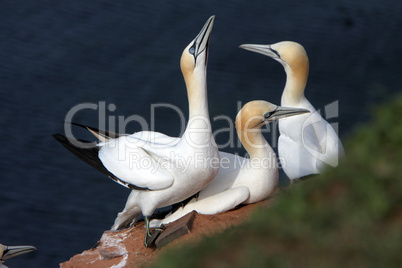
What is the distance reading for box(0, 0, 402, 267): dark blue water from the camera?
9.12 meters

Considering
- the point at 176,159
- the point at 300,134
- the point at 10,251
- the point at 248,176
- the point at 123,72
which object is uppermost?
the point at 123,72

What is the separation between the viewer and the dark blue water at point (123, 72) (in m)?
9.12

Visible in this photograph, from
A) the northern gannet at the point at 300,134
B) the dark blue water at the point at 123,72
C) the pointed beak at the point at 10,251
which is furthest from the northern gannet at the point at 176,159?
the dark blue water at the point at 123,72

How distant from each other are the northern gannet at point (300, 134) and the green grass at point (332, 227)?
2.54 metres

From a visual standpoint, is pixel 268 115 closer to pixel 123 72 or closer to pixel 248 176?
pixel 248 176

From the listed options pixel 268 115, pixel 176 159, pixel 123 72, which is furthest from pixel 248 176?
pixel 123 72

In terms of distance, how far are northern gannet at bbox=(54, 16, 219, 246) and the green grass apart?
233 centimetres

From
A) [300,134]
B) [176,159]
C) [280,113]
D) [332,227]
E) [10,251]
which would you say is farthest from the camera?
[10,251]

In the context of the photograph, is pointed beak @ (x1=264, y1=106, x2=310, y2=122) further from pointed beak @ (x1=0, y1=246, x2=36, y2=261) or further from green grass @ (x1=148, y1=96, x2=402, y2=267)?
pointed beak @ (x1=0, y1=246, x2=36, y2=261)

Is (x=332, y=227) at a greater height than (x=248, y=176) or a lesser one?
greater

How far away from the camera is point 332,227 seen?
9.88ft

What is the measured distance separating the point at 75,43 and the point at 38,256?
434 centimetres

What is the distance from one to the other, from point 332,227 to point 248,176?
10.1 ft

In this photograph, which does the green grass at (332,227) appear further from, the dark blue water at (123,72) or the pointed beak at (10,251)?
the dark blue water at (123,72)
